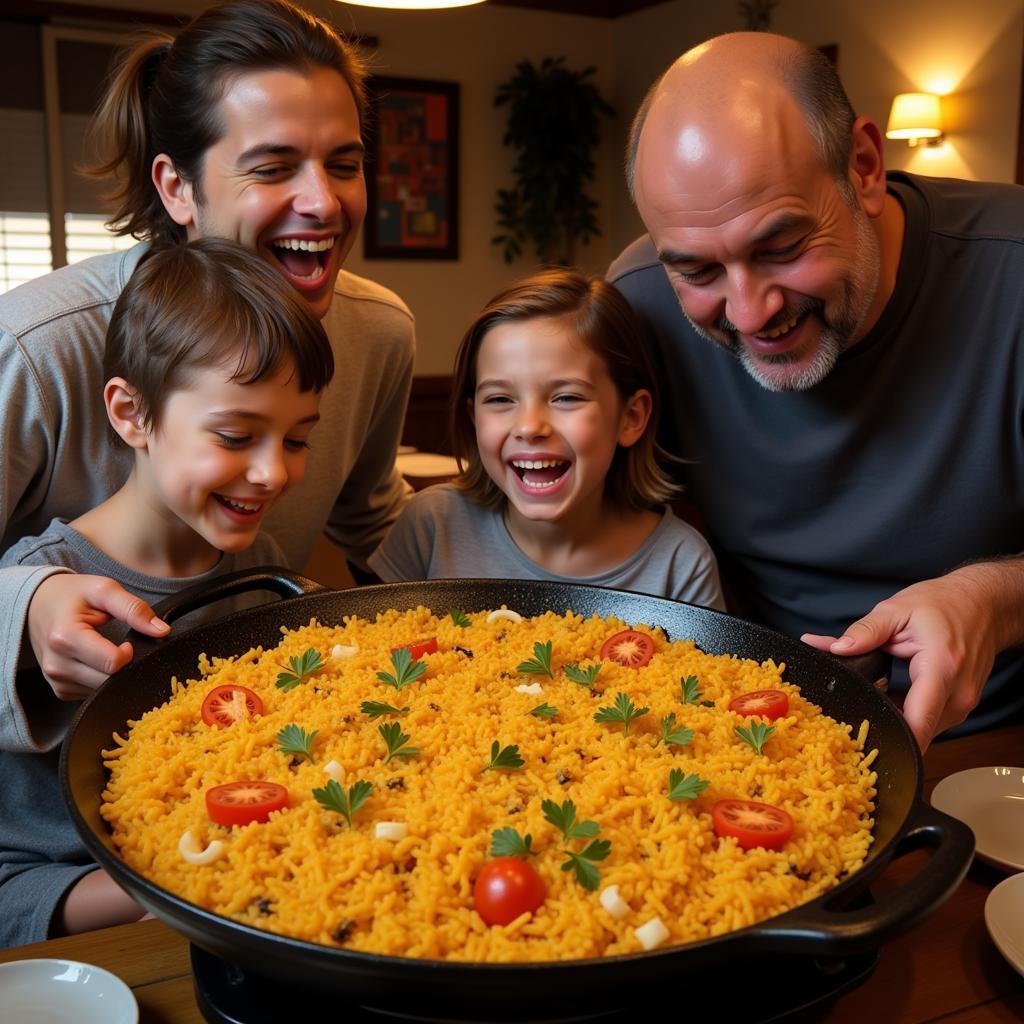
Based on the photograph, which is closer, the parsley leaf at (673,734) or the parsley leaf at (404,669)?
the parsley leaf at (673,734)

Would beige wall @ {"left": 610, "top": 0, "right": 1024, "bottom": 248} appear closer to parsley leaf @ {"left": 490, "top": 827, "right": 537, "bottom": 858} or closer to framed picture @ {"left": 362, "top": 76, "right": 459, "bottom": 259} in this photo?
framed picture @ {"left": 362, "top": 76, "right": 459, "bottom": 259}

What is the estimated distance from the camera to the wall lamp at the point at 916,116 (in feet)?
21.9

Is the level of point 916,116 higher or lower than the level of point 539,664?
higher

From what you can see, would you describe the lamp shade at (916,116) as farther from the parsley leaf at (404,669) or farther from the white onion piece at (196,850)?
the white onion piece at (196,850)

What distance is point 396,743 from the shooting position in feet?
4.35

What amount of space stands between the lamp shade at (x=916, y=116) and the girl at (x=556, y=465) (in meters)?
5.37

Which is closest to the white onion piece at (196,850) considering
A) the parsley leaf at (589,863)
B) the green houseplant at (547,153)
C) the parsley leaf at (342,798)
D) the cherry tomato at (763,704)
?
the parsley leaf at (342,798)

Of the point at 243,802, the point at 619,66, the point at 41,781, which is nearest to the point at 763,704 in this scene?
the point at 243,802

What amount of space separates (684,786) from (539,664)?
432mm

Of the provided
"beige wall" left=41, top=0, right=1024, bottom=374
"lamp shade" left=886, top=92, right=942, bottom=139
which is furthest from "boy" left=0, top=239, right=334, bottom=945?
"lamp shade" left=886, top=92, right=942, bottom=139

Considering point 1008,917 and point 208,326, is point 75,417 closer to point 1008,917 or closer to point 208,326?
point 208,326

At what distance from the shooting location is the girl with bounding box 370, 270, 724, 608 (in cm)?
213

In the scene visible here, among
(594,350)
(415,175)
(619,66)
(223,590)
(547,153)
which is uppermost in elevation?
(619,66)

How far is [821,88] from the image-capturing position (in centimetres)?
188
